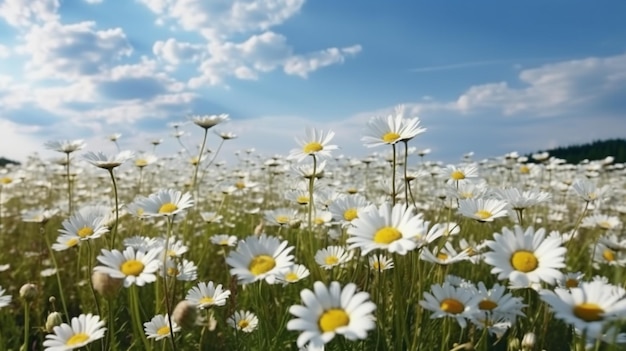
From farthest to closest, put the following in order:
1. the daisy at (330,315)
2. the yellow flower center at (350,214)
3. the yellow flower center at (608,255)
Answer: the yellow flower center at (608,255), the yellow flower center at (350,214), the daisy at (330,315)

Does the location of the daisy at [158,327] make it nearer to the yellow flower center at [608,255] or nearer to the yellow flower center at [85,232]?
the yellow flower center at [85,232]

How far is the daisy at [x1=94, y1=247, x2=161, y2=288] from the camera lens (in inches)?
70.6

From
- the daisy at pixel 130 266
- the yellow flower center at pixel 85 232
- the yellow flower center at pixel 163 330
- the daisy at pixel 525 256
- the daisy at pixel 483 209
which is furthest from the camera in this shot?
the yellow flower center at pixel 85 232

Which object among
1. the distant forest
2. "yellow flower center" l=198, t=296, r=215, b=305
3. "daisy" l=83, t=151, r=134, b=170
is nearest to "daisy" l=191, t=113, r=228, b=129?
"daisy" l=83, t=151, r=134, b=170

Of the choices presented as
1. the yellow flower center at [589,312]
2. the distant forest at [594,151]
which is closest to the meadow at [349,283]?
the yellow flower center at [589,312]

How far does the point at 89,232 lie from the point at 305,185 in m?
1.29

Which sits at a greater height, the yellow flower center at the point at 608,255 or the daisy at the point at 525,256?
the daisy at the point at 525,256

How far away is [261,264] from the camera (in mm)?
1781

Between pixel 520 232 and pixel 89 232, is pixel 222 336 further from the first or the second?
pixel 520 232

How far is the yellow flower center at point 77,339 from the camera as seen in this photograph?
1.89 m

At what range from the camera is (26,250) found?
20.0 ft

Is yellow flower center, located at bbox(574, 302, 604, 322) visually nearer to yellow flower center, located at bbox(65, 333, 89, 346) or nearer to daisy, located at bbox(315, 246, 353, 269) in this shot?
daisy, located at bbox(315, 246, 353, 269)

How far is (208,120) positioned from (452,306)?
6.69 feet

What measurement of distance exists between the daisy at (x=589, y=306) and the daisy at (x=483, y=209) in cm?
60
